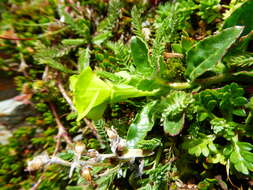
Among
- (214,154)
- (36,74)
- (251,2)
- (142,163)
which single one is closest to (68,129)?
(36,74)

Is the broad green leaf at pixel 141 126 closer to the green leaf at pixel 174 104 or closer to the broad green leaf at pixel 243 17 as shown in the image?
the green leaf at pixel 174 104

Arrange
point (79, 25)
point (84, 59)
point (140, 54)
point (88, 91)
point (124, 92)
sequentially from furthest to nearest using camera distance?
point (79, 25)
point (84, 59)
point (140, 54)
point (124, 92)
point (88, 91)

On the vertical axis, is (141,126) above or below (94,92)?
below

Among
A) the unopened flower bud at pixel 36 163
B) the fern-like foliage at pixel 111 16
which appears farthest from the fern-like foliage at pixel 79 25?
the unopened flower bud at pixel 36 163

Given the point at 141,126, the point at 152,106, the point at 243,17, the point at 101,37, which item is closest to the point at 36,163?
the point at 141,126

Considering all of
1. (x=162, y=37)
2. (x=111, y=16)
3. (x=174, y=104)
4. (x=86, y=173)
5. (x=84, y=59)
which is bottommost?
(x=86, y=173)

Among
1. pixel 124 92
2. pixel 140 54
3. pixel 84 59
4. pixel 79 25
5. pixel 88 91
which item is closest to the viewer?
pixel 88 91

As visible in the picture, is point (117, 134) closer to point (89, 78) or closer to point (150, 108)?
point (150, 108)

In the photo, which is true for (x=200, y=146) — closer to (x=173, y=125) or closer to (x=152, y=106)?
(x=173, y=125)
